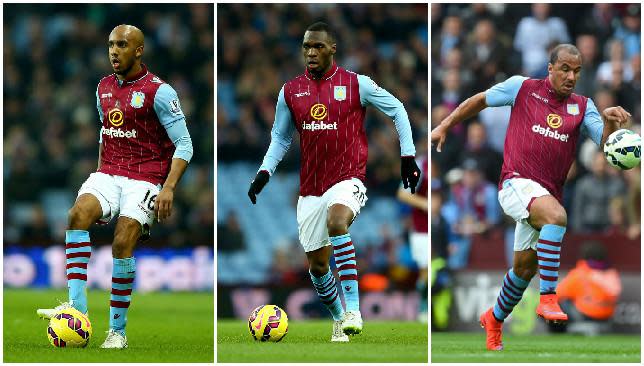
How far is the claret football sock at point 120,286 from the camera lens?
6836 mm

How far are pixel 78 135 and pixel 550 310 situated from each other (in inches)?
428

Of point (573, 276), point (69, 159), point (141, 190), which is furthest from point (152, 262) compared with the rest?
point (141, 190)

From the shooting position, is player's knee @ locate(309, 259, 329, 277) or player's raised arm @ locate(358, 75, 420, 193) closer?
player's raised arm @ locate(358, 75, 420, 193)

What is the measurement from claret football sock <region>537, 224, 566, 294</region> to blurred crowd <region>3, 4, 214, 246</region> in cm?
839

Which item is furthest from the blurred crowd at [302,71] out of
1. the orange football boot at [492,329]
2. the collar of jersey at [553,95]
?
the collar of jersey at [553,95]

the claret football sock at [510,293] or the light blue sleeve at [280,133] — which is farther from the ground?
the light blue sleeve at [280,133]

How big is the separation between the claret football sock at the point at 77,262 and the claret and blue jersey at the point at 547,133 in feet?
8.59

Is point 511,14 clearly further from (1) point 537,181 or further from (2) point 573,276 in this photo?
(1) point 537,181

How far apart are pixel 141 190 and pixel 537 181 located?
2408 millimetres

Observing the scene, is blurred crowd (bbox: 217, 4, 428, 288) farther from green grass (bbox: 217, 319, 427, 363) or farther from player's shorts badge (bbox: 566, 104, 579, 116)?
player's shorts badge (bbox: 566, 104, 579, 116)

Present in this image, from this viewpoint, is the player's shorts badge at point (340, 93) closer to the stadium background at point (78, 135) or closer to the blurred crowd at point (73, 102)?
the stadium background at point (78, 135)

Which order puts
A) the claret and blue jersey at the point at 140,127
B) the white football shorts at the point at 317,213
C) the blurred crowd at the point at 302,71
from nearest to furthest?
the claret and blue jersey at the point at 140,127
the white football shorts at the point at 317,213
the blurred crowd at the point at 302,71

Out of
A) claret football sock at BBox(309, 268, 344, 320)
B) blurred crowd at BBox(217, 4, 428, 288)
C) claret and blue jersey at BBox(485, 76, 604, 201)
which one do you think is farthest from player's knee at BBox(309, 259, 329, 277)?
blurred crowd at BBox(217, 4, 428, 288)

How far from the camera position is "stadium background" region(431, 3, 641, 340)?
10.8m
